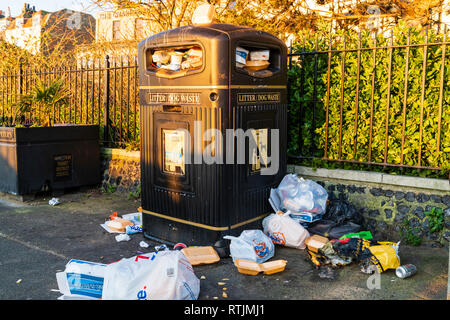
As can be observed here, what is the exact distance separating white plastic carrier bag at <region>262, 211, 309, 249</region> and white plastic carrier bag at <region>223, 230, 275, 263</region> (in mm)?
337

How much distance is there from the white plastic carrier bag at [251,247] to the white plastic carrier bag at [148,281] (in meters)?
0.85

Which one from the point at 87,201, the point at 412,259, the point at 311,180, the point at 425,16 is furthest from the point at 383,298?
the point at 425,16

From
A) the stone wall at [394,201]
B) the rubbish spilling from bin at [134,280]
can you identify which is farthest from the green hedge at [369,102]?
the rubbish spilling from bin at [134,280]

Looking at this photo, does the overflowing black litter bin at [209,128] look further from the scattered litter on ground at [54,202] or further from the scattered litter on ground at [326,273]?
the scattered litter on ground at [54,202]

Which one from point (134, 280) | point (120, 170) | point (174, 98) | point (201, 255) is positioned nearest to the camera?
point (134, 280)

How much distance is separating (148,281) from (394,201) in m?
2.74

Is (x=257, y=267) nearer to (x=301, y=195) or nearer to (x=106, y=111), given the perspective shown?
(x=301, y=195)

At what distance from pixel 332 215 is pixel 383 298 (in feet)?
4.63

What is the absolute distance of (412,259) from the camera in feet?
13.1

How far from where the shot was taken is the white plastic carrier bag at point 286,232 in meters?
4.28

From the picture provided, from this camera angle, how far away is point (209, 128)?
399 centimetres

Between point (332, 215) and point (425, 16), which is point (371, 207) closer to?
point (332, 215)

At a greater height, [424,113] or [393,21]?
[393,21]

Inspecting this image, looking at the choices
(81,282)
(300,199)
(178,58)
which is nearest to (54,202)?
(178,58)
